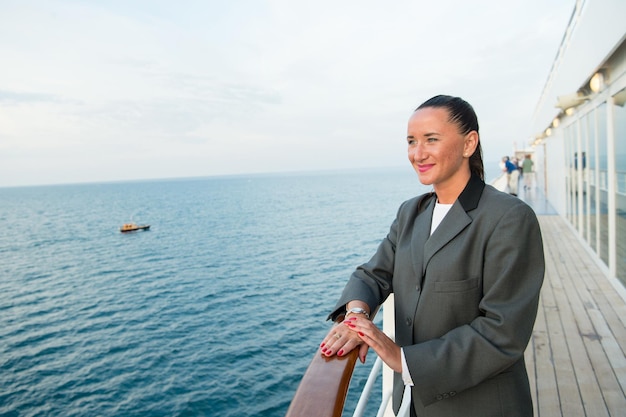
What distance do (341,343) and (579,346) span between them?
129 inches

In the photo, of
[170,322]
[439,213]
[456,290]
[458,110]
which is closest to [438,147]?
[458,110]

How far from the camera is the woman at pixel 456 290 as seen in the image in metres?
0.94

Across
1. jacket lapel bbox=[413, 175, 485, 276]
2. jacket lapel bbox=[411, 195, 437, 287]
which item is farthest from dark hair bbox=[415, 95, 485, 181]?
jacket lapel bbox=[411, 195, 437, 287]

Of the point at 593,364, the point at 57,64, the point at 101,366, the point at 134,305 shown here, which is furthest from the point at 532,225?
the point at 57,64

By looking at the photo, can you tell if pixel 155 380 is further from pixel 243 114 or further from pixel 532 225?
pixel 243 114

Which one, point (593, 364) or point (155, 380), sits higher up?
point (593, 364)

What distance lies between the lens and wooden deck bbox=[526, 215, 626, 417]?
105 inches

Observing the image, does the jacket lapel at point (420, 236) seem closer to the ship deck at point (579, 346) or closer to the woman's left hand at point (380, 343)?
the woman's left hand at point (380, 343)

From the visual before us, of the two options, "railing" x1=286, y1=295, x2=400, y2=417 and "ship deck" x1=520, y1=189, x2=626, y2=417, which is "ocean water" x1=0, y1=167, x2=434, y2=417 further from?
"railing" x1=286, y1=295, x2=400, y2=417

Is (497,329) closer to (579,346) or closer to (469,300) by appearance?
(469,300)

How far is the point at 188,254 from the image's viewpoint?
32.1 m

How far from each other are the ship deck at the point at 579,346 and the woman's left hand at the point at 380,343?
2105 millimetres

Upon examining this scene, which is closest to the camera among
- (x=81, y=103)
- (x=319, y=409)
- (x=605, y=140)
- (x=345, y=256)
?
(x=319, y=409)

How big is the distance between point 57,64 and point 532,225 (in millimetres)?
69605
